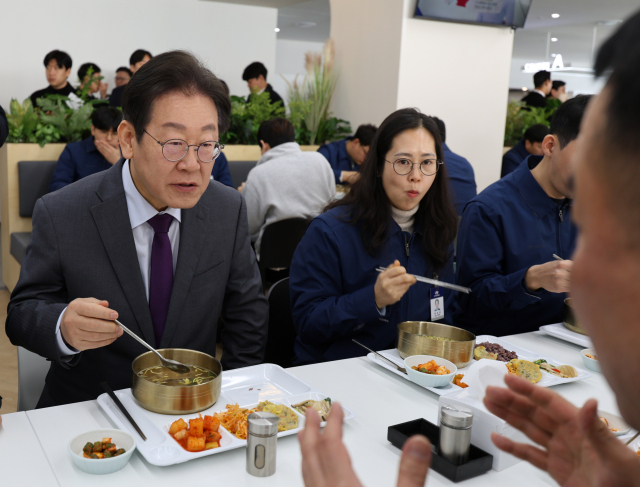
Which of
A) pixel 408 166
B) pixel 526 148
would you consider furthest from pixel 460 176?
pixel 408 166

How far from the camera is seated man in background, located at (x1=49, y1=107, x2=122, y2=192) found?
4199mm

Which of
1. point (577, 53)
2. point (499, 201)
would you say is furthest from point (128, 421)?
point (577, 53)

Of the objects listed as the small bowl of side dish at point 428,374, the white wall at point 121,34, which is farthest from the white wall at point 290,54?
the small bowl of side dish at point 428,374

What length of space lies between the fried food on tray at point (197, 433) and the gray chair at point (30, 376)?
69 centimetres

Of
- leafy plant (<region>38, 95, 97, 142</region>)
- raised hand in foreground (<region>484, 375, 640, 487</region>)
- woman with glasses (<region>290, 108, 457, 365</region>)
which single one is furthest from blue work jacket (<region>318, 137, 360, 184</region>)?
raised hand in foreground (<region>484, 375, 640, 487</region>)

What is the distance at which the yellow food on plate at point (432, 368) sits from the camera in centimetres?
159

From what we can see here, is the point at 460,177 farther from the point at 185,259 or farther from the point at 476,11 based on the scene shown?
the point at 185,259

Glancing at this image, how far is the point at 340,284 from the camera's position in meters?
2.12

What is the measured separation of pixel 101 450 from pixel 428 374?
2.65 feet

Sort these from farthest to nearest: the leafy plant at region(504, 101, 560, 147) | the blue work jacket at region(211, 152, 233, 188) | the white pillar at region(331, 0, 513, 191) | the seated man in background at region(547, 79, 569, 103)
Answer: the seated man in background at region(547, 79, 569, 103)
the leafy plant at region(504, 101, 560, 147)
the white pillar at region(331, 0, 513, 191)
the blue work jacket at region(211, 152, 233, 188)

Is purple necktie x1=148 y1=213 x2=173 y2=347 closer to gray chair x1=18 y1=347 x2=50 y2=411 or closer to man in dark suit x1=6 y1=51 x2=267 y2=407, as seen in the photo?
man in dark suit x1=6 y1=51 x2=267 y2=407

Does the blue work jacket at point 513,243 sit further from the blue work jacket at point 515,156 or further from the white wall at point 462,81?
the blue work jacket at point 515,156

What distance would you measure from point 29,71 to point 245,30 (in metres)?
3.18

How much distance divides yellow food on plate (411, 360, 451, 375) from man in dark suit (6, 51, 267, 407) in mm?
637
